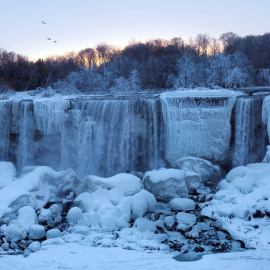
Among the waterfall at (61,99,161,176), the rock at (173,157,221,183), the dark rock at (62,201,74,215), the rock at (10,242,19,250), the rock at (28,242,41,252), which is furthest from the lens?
the waterfall at (61,99,161,176)

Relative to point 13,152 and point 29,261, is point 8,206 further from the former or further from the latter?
point 13,152

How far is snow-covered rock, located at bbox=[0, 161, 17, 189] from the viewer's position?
9898 mm

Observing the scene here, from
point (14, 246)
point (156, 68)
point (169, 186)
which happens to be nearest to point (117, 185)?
point (169, 186)

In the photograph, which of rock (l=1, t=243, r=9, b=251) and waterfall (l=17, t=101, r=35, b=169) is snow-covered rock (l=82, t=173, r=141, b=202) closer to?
rock (l=1, t=243, r=9, b=251)

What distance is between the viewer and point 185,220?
7598 millimetres

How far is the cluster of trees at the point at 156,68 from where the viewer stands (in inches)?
1041

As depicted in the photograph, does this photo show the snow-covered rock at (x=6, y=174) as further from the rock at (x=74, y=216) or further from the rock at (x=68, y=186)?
the rock at (x=74, y=216)

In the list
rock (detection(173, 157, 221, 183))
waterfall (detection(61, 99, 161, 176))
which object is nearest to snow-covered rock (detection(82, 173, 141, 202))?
rock (detection(173, 157, 221, 183))

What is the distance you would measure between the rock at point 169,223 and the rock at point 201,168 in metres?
3.22

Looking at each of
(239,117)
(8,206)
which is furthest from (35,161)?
(239,117)

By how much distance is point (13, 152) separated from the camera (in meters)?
13.5

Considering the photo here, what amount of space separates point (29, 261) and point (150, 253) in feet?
7.51

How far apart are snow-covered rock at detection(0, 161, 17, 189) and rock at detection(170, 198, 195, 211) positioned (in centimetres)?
529

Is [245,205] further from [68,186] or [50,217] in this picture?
[68,186]
